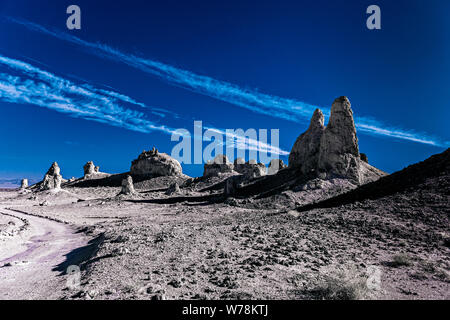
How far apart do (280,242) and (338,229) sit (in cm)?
410

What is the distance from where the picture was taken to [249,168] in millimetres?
61281

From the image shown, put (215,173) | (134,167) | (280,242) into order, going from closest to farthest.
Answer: (280,242)
(215,173)
(134,167)

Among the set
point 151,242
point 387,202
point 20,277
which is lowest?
point 20,277

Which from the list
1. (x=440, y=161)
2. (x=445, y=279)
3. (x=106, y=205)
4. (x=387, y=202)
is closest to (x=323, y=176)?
(x=440, y=161)

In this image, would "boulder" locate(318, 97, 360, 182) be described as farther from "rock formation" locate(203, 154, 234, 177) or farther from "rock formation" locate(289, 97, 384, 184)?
"rock formation" locate(203, 154, 234, 177)

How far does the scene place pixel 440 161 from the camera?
18891 millimetres

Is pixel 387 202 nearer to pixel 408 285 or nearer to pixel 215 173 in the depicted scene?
pixel 408 285

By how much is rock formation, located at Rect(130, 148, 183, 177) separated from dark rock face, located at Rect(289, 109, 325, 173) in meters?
47.0

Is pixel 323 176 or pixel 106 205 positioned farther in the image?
pixel 106 205

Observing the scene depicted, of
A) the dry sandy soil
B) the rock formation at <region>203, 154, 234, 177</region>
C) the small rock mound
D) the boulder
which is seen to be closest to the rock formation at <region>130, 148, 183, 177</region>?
the small rock mound

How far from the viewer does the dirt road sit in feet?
26.0

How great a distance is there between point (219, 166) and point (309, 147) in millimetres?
32244

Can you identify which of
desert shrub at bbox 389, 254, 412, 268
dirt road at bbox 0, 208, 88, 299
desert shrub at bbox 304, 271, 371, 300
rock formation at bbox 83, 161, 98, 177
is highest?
rock formation at bbox 83, 161, 98, 177

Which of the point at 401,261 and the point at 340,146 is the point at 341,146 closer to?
the point at 340,146
